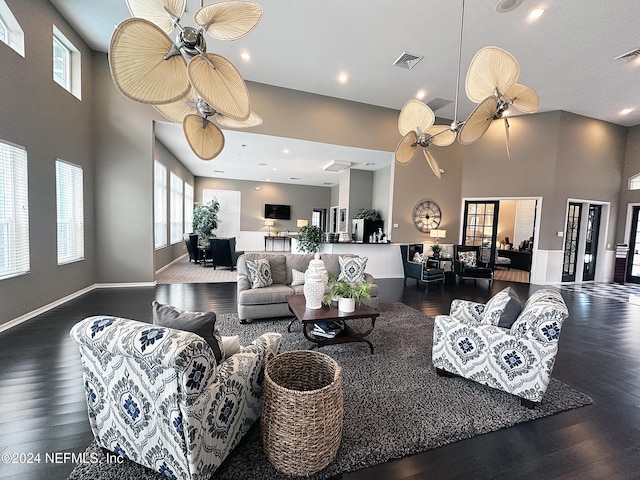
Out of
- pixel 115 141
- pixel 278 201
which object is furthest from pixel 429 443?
pixel 278 201

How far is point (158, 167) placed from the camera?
687 cm

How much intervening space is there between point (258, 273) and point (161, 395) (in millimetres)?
2624

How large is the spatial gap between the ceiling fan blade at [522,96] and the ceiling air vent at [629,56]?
3772mm

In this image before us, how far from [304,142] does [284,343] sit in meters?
4.70

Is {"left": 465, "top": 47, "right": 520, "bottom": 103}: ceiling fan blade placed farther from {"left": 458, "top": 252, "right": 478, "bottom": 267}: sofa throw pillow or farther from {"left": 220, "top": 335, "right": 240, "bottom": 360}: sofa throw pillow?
{"left": 458, "top": 252, "right": 478, "bottom": 267}: sofa throw pillow

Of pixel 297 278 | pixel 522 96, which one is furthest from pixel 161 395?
pixel 522 96

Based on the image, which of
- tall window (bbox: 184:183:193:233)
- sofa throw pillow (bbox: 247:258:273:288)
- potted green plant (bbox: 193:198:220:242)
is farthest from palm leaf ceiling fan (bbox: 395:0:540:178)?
tall window (bbox: 184:183:193:233)

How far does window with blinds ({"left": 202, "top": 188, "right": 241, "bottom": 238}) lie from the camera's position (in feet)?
38.7

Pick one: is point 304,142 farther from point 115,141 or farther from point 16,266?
point 16,266

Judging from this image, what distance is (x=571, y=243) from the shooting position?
24.0 feet

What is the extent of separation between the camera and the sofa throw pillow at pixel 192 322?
1.40m

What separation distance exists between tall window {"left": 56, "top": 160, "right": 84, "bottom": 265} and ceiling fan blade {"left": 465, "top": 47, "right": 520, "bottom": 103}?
5536 millimetres

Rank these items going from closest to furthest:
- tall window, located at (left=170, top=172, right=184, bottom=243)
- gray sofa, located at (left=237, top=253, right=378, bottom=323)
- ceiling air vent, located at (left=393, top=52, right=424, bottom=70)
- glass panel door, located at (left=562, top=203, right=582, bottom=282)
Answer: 1. gray sofa, located at (left=237, top=253, right=378, bottom=323)
2. ceiling air vent, located at (left=393, top=52, right=424, bottom=70)
3. glass panel door, located at (left=562, top=203, right=582, bottom=282)
4. tall window, located at (left=170, top=172, right=184, bottom=243)

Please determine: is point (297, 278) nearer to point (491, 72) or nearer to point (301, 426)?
point (301, 426)
